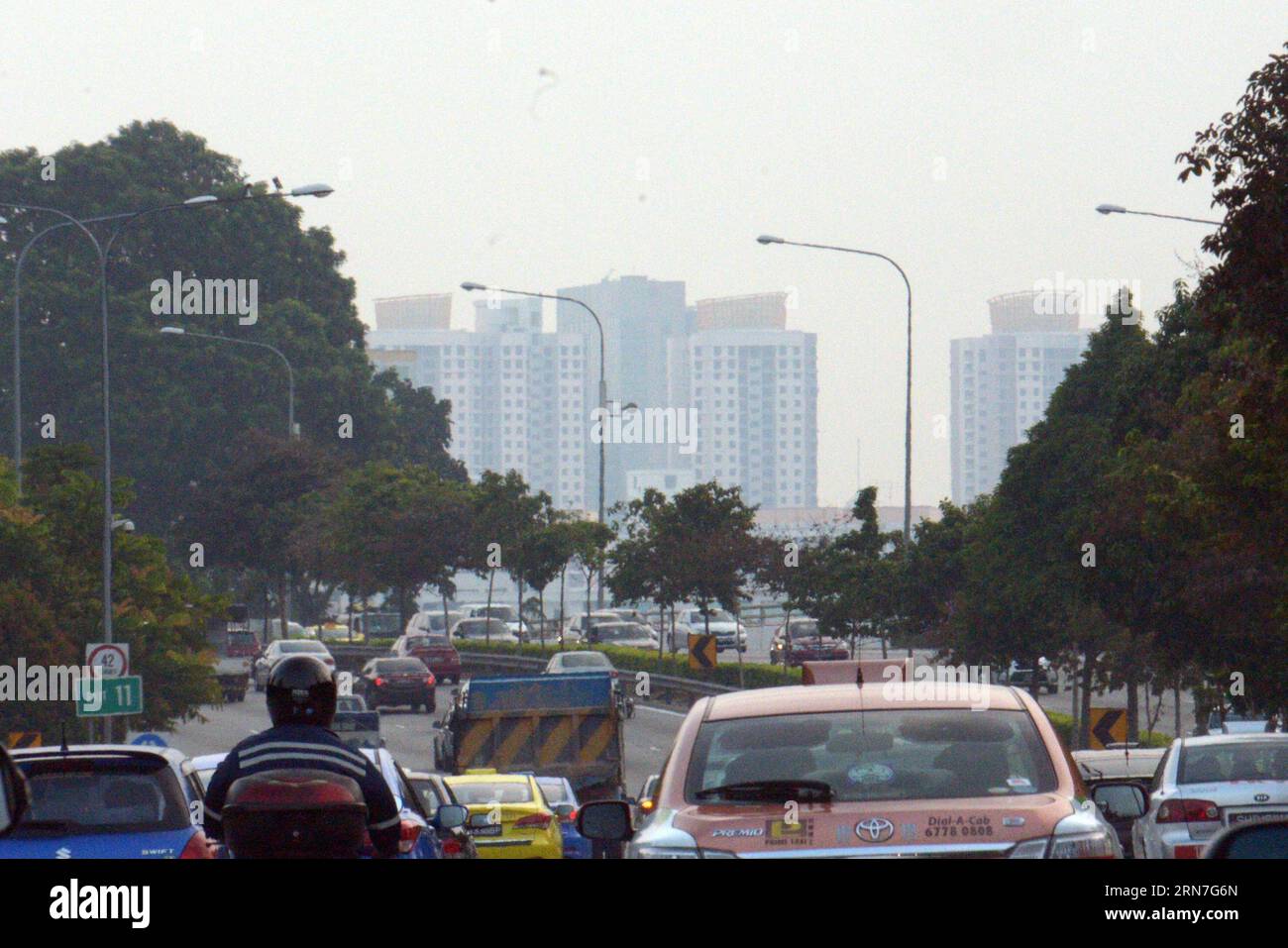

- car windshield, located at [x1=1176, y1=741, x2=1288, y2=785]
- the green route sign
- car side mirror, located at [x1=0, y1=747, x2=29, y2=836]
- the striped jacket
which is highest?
car side mirror, located at [x1=0, y1=747, x2=29, y2=836]

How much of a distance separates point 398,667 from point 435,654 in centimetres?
729

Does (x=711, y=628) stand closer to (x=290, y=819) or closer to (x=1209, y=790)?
(x=1209, y=790)

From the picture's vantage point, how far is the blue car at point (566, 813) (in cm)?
2173

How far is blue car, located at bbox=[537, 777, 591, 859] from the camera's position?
21.7 meters

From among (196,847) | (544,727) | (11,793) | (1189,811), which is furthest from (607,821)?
(544,727)

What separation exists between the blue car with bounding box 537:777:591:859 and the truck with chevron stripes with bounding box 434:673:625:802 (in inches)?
208

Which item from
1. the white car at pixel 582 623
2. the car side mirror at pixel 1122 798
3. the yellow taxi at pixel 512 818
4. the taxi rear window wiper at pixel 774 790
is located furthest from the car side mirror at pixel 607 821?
the white car at pixel 582 623

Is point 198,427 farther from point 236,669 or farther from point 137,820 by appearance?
point 137,820

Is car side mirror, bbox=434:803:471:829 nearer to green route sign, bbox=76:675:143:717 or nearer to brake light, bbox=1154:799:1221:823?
brake light, bbox=1154:799:1221:823

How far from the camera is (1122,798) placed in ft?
26.9

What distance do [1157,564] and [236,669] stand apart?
111ft

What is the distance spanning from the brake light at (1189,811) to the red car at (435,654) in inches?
1931

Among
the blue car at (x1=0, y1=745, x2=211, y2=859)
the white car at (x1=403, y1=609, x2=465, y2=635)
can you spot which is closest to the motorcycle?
the blue car at (x1=0, y1=745, x2=211, y2=859)
